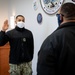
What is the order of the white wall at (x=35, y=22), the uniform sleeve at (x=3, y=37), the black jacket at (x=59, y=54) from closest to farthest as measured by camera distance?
the black jacket at (x=59, y=54), the uniform sleeve at (x=3, y=37), the white wall at (x=35, y=22)

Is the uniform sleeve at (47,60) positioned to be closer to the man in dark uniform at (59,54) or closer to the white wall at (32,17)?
the man in dark uniform at (59,54)

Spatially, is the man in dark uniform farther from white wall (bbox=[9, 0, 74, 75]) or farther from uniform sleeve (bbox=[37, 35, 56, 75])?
white wall (bbox=[9, 0, 74, 75])

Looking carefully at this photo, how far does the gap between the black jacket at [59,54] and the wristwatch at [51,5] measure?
126 cm

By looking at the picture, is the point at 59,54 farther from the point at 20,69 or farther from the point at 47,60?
the point at 20,69

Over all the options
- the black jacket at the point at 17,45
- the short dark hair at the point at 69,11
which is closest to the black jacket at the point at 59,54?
the short dark hair at the point at 69,11

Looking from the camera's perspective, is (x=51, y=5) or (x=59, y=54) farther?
(x=51, y=5)

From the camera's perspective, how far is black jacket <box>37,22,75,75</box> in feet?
3.99

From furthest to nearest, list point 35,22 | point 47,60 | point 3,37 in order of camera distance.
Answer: point 35,22
point 3,37
point 47,60

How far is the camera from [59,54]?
48.3 inches

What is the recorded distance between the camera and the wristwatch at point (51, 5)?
2447 mm

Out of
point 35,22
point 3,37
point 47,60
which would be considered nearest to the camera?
point 47,60

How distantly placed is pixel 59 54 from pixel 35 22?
1.93 meters

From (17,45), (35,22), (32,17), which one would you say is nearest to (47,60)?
(17,45)

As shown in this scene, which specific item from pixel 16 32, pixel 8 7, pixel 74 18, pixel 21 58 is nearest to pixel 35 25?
pixel 16 32
